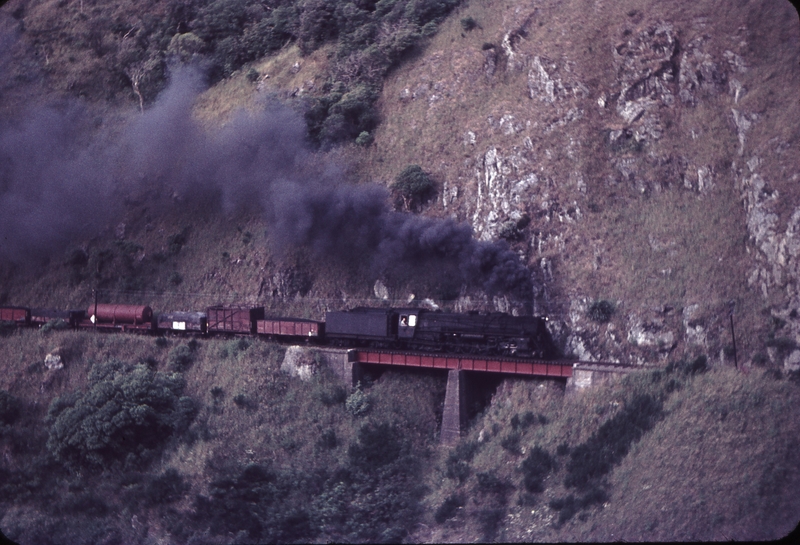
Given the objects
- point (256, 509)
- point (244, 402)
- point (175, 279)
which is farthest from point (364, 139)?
point (256, 509)

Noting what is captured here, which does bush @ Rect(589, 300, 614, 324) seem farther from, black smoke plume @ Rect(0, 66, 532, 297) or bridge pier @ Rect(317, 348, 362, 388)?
bridge pier @ Rect(317, 348, 362, 388)

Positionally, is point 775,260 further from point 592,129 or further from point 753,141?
point 592,129

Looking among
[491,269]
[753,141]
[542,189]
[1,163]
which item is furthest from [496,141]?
[1,163]

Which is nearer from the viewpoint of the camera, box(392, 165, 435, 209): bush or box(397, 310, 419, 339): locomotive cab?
box(397, 310, 419, 339): locomotive cab

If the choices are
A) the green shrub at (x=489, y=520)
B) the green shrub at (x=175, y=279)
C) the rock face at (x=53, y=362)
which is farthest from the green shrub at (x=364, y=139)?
the green shrub at (x=489, y=520)

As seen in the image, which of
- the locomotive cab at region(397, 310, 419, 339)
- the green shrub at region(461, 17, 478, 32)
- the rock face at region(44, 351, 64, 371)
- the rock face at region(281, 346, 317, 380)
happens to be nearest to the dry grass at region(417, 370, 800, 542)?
the locomotive cab at region(397, 310, 419, 339)

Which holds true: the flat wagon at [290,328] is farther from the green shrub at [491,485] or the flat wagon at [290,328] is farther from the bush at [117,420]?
the green shrub at [491,485]
